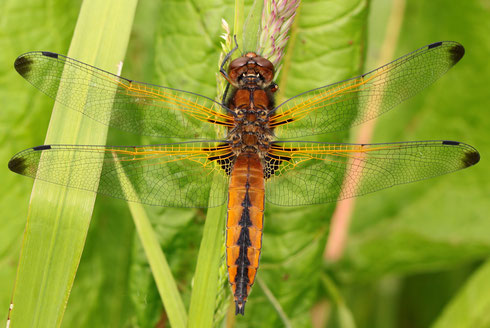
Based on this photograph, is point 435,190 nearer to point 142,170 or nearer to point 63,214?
point 142,170

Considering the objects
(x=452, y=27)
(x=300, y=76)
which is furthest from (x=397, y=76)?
(x=452, y=27)

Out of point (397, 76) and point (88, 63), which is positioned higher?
point (397, 76)

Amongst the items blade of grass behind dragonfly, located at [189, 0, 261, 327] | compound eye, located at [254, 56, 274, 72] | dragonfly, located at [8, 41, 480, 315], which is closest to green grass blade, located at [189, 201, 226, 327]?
blade of grass behind dragonfly, located at [189, 0, 261, 327]

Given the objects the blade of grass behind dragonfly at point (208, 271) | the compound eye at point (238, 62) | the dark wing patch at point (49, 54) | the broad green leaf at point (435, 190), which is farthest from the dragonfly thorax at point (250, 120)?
the broad green leaf at point (435, 190)

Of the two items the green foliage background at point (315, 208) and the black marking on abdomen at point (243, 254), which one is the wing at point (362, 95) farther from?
the black marking on abdomen at point (243, 254)

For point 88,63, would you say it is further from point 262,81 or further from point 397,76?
point 397,76

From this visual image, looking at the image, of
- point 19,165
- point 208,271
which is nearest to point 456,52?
point 208,271

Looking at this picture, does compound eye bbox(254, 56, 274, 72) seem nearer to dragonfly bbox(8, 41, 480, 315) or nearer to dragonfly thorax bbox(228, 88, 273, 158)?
dragonfly bbox(8, 41, 480, 315)
